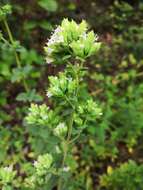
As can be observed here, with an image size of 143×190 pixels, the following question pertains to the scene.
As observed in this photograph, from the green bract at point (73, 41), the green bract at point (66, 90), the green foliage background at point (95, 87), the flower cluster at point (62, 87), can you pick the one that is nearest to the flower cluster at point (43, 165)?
the green bract at point (66, 90)

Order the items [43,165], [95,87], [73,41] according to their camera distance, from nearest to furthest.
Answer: [73,41], [43,165], [95,87]

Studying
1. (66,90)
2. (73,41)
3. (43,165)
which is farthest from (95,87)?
(73,41)

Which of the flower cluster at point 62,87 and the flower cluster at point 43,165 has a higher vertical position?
the flower cluster at point 62,87

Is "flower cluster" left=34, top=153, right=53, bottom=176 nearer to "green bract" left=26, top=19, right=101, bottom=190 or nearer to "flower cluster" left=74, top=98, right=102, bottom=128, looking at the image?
"green bract" left=26, top=19, right=101, bottom=190

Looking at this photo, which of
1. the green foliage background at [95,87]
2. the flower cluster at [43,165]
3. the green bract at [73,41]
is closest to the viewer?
the green bract at [73,41]

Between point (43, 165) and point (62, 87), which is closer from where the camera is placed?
point (62, 87)

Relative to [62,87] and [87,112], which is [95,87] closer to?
[87,112]

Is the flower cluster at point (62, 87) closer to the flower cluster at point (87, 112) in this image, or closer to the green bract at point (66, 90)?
the green bract at point (66, 90)
